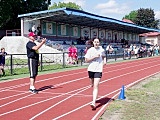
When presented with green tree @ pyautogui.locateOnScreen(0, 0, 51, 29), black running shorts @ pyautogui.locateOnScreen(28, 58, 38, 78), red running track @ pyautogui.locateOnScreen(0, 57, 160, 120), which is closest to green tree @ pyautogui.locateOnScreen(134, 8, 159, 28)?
green tree @ pyautogui.locateOnScreen(0, 0, 51, 29)

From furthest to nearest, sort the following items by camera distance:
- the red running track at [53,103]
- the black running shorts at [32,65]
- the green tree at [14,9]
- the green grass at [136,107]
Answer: the green tree at [14,9] → the black running shorts at [32,65] → the red running track at [53,103] → the green grass at [136,107]

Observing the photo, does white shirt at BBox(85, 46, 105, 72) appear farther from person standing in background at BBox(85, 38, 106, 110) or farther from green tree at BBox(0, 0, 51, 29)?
green tree at BBox(0, 0, 51, 29)

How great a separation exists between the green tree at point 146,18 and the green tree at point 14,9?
42.1 metres

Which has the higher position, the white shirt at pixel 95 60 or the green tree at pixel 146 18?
the green tree at pixel 146 18

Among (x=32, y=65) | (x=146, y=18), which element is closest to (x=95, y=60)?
(x=32, y=65)

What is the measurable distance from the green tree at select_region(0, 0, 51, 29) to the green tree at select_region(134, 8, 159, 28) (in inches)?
1659

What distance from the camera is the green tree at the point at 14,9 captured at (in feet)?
143

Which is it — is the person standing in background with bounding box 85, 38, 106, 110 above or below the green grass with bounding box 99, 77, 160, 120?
above

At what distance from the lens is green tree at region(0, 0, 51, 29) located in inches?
1713

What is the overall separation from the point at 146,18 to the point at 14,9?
49.6 m

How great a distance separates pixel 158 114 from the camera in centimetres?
716

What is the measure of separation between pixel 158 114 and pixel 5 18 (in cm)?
3920

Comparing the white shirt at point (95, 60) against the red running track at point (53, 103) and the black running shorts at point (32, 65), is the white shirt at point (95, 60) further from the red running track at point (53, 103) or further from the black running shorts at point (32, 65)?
the black running shorts at point (32, 65)

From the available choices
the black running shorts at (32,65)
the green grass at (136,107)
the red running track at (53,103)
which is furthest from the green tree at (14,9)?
the green grass at (136,107)
